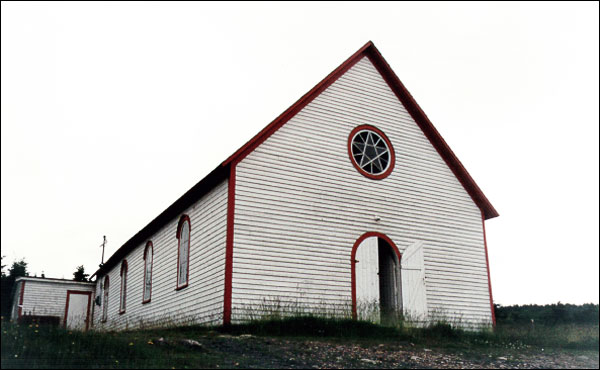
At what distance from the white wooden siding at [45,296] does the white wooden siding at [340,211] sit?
71.3 feet

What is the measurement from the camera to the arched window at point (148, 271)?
23.4m

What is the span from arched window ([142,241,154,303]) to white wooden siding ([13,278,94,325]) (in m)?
12.3

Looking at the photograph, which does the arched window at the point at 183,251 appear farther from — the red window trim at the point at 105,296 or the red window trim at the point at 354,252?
the red window trim at the point at 105,296

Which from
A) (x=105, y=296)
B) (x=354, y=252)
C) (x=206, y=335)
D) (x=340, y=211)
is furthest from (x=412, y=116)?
(x=105, y=296)

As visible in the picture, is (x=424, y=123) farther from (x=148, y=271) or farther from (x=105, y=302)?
(x=105, y=302)

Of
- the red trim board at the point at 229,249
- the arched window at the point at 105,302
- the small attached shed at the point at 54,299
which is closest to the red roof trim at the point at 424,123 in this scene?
the red trim board at the point at 229,249

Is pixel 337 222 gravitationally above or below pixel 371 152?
below

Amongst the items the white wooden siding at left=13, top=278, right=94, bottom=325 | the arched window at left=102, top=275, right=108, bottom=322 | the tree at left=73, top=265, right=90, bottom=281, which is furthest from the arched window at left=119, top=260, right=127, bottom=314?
the tree at left=73, top=265, right=90, bottom=281

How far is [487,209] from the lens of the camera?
2119 centimetres

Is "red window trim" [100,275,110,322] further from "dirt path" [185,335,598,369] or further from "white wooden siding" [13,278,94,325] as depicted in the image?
"dirt path" [185,335,598,369]

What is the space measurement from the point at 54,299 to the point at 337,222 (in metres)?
22.9

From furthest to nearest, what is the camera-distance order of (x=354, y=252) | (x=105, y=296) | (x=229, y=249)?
Result: 1. (x=105, y=296)
2. (x=354, y=252)
3. (x=229, y=249)

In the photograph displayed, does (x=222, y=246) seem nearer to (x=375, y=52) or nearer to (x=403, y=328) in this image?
(x=403, y=328)

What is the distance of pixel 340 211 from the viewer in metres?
18.2
